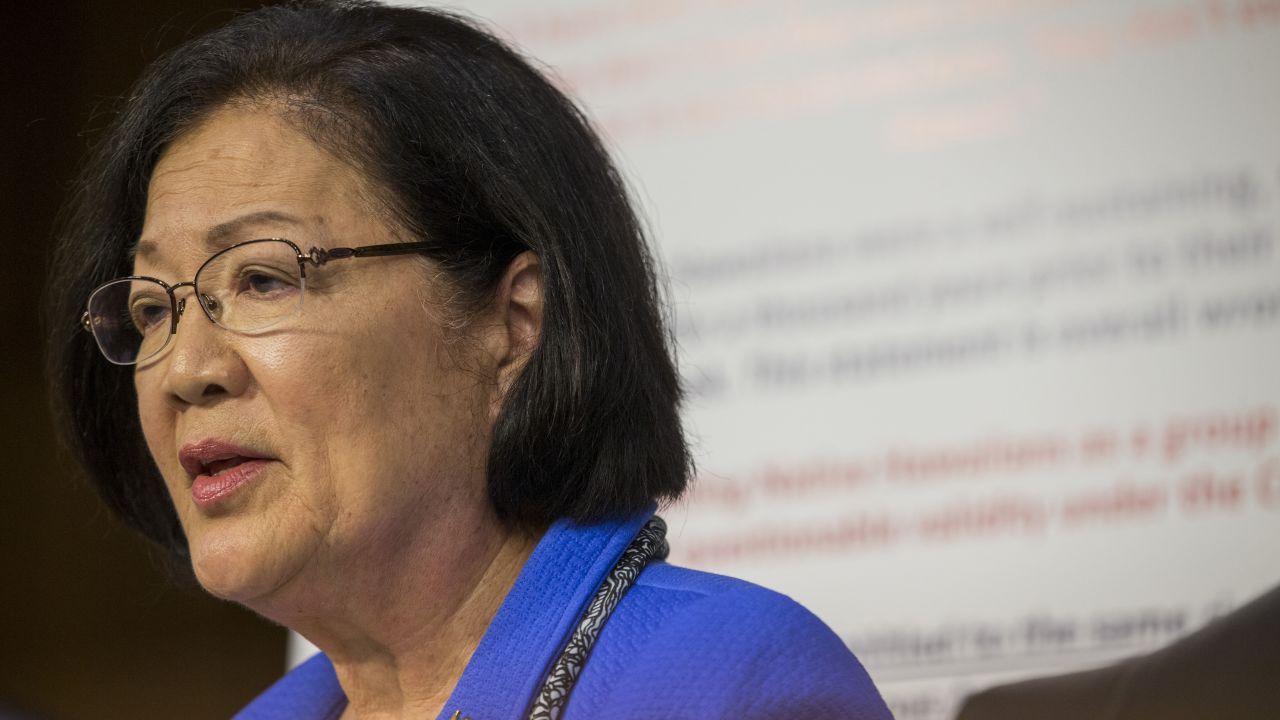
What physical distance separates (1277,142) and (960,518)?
0.94m

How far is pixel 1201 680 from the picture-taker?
76.3 inches

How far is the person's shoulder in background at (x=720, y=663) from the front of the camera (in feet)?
4.85

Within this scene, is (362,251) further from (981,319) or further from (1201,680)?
(981,319)

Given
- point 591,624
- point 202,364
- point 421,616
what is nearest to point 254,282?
point 202,364

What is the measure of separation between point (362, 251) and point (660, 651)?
0.59 m

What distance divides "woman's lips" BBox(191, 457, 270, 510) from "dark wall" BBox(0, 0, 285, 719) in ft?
7.76

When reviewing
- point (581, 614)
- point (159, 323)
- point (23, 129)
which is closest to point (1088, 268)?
point (581, 614)

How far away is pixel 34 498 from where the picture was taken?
409 cm

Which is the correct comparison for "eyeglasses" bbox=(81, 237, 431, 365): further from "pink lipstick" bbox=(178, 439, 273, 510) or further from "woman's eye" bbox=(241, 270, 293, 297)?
"pink lipstick" bbox=(178, 439, 273, 510)

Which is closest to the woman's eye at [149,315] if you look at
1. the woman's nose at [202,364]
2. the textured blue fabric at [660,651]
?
the woman's nose at [202,364]

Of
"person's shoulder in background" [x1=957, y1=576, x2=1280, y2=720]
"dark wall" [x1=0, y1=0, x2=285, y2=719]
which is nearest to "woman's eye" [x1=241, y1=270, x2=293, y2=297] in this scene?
"person's shoulder in background" [x1=957, y1=576, x2=1280, y2=720]

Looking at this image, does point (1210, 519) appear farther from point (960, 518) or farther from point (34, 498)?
point (34, 498)

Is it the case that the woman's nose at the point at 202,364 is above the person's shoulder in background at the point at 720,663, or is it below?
above

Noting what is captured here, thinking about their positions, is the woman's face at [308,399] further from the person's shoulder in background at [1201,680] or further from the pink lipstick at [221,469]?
Answer: the person's shoulder in background at [1201,680]
